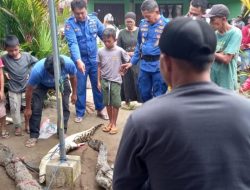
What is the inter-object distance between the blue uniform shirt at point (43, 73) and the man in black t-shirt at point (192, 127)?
146 inches

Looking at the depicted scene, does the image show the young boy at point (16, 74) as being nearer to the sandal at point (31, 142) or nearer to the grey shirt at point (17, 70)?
the grey shirt at point (17, 70)

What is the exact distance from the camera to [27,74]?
6.05m

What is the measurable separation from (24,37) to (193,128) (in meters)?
6.18

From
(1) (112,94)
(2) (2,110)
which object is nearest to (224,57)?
(1) (112,94)

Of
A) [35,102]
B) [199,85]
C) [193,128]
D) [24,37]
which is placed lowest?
[35,102]

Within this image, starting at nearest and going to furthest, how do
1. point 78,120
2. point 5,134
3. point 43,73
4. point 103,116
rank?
1. point 43,73
2. point 5,134
3. point 78,120
4. point 103,116

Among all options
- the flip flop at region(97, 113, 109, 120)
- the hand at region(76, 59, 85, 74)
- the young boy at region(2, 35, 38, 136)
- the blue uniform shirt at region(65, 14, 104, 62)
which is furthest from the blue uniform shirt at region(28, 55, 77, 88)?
the flip flop at region(97, 113, 109, 120)

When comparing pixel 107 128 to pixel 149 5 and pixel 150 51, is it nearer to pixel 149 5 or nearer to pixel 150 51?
pixel 150 51

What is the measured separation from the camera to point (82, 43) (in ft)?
20.5

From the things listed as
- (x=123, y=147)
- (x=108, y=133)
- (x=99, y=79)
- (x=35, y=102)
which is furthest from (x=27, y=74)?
(x=123, y=147)

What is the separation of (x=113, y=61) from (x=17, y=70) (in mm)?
1450

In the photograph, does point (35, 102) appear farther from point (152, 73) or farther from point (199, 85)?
point (199, 85)

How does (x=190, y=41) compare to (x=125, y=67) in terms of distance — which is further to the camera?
(x=125, y=67)

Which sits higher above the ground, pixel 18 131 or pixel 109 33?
pixel 109 33
